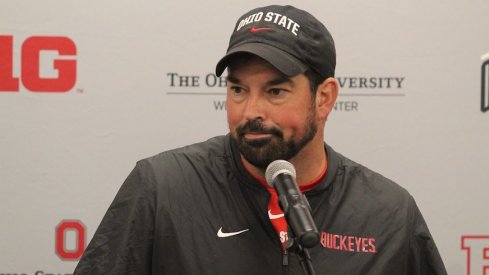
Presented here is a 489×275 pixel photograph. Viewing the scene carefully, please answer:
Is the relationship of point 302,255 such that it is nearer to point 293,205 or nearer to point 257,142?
point 293,205

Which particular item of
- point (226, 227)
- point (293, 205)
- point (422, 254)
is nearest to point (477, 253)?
point (422, 254)

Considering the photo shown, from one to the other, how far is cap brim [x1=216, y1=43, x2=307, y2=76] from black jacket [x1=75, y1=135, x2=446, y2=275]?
8.6 inches

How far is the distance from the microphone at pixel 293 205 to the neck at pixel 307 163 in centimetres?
30

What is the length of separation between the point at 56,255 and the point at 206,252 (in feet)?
2.92

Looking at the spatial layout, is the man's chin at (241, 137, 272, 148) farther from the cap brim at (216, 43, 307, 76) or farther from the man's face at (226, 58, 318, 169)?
the cap brim at (216, 43, 307, 76)

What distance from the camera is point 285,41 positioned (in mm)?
1423

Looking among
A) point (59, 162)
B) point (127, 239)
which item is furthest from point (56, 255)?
point (127, 239)

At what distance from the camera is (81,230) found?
2164 mm

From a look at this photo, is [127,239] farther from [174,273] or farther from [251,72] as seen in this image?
[251,72]

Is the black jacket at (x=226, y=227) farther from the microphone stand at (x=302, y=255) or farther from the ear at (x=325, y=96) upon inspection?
the microphone stand at (x=302, y=255)

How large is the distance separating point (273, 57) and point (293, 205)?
1.23 feet

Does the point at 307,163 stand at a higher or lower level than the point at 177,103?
lower

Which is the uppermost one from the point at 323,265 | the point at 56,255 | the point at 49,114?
the point at 49,114

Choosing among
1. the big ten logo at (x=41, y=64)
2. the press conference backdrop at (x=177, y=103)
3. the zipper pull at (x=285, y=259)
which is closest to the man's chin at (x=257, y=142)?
the zipper pull at (x=285, y=259)
